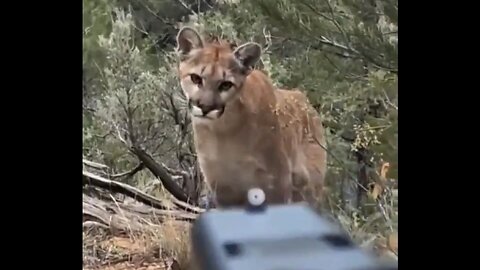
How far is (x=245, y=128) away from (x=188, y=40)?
202 millimetres

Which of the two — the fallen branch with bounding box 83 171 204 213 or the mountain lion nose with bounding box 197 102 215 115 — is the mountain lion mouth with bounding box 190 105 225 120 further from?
the fallen branch with bounding box 83 171 204 213

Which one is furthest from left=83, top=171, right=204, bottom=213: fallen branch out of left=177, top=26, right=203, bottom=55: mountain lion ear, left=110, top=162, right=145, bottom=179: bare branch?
left=177, top=26, right=203, bottom=55: mountain lion ear

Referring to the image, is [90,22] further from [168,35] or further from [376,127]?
[376,127]

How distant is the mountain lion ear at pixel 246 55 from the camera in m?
1.34

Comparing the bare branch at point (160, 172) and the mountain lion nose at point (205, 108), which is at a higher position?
the mountain lion nose at point (205, 108)

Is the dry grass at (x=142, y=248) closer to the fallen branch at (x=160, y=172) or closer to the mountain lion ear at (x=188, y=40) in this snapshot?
the fallen branch at (x=160, y=172)

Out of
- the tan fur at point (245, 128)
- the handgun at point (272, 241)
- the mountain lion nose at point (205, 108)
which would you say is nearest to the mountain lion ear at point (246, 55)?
the tan fur at point (245, 128)

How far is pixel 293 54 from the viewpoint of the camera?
136 cm

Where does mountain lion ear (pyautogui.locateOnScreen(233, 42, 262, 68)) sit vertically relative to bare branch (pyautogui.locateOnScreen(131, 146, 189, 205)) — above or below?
above

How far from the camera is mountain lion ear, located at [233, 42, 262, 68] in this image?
52.9 inches

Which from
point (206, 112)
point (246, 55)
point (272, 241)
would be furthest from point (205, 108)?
point (272, 241)

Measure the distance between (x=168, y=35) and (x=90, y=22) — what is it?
0.49 feet

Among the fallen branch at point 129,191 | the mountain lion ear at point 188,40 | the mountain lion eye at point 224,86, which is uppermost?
the mountain lion ear at point 188,40
